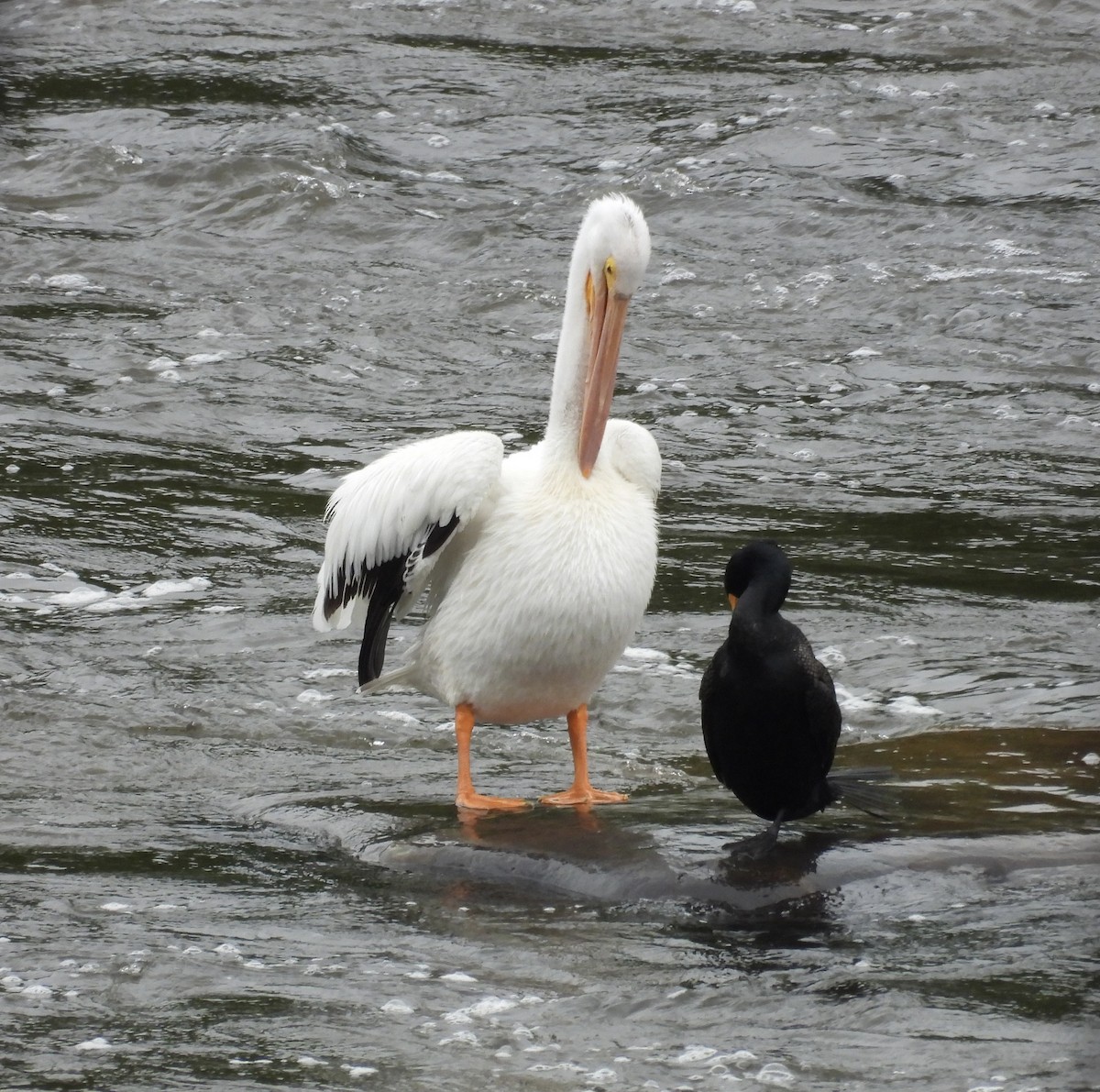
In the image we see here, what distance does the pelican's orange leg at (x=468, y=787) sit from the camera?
446 cm

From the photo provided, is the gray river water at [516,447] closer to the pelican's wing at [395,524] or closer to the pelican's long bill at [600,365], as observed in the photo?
the pelican's wing at [395,524]

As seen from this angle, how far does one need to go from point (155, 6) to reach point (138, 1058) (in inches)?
423

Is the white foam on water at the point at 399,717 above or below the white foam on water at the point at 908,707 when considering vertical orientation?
below

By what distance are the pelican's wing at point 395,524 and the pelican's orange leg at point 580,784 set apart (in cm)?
53

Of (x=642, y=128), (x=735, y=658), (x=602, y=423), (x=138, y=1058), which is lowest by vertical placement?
(x=138, y=1058)

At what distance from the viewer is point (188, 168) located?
10.7 meters

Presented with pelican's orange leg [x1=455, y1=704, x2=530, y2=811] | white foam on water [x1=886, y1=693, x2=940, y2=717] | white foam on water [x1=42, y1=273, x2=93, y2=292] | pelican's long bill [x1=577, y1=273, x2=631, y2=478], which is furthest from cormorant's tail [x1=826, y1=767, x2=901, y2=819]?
white foam on water [x1=42, y1=273, x2=93, y2=292]

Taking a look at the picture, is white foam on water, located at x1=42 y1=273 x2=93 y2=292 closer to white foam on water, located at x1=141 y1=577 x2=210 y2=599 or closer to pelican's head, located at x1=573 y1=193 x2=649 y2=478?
white foam on water, located at x1=141 y1=577 x2=210 y2=599

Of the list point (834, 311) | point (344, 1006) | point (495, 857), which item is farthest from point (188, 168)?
point (344, 1006)

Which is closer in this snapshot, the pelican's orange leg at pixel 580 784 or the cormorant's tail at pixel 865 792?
the cormorant's tail at pixel 865 792

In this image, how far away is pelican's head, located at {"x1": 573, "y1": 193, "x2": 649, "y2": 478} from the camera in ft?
15.0

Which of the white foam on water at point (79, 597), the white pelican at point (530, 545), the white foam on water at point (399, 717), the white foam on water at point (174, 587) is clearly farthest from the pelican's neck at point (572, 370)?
the white foam on water at point (79, 597)

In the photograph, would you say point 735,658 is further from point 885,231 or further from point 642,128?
point 642,128

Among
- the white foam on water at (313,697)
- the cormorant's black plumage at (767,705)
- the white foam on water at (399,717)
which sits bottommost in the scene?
the white foam on water at (399,717)
